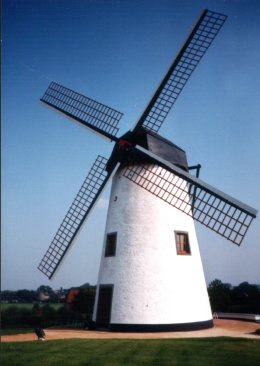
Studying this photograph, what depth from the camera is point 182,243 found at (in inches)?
461

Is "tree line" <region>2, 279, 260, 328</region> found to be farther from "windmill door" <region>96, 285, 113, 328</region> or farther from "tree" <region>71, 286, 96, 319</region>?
"windmill door" <region>96, 285, 113, 328</region>

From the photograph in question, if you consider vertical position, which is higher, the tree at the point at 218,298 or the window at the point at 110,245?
the window at the point at 110,245

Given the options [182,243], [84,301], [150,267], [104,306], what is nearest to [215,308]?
[182,243]

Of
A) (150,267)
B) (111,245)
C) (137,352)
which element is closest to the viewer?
(137,352)

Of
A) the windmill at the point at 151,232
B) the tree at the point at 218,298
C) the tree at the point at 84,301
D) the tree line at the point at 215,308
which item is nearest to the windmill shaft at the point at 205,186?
the windmill at the point at 151,232

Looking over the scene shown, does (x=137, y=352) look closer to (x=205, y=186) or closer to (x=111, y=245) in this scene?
(x=205, y=186)

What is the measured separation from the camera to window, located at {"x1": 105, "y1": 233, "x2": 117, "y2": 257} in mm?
11860

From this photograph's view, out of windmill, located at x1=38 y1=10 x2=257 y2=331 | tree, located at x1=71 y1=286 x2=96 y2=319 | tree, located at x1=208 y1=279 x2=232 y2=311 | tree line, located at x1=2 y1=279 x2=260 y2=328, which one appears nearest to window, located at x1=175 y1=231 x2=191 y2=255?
windmill, located at x1=38 y1=10 x2=257 y2=331

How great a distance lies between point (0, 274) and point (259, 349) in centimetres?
554

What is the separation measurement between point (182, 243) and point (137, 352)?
5494mm

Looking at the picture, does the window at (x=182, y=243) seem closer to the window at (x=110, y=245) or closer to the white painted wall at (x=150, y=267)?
the white painted wall at (x=150, y=267)

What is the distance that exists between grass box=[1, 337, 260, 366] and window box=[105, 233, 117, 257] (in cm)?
387

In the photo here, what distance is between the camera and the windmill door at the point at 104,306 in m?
11.1

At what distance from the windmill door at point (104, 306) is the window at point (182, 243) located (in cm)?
271
